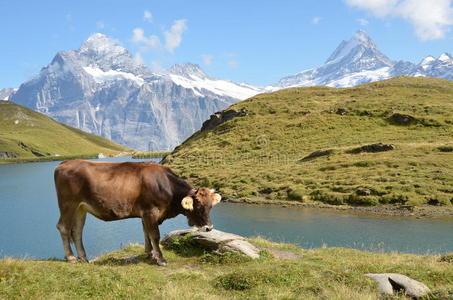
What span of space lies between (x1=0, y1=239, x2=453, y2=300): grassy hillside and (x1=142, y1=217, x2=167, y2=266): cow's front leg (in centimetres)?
34

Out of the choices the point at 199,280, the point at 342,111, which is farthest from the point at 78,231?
the point at 342,111

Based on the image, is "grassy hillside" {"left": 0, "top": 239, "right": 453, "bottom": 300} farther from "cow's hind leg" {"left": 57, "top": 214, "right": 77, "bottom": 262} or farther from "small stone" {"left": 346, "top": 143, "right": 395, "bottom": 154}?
"small stone" {"left": 346, "top": 143, "right": 395, "bottom": 154}

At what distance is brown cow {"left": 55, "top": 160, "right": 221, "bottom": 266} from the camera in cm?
1454

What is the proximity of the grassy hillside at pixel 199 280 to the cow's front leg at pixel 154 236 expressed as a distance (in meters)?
0.34

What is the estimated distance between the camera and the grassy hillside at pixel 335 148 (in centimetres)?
5553

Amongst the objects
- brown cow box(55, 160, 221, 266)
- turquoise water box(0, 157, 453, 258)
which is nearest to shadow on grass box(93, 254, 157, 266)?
Result: brown cow box(55, 160, 221, 266)

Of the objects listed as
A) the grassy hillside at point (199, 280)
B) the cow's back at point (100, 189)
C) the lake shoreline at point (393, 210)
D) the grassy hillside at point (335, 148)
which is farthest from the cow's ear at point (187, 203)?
the grassy hillside at point (335, 148)

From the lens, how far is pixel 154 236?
15.4 metres

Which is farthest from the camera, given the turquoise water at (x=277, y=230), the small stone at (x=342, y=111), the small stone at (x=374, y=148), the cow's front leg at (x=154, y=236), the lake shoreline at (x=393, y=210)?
the small stone at (x=342, y=111)

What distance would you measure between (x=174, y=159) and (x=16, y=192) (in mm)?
38203

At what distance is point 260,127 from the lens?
109312mm

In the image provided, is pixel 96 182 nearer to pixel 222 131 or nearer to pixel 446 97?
pixel 222 131

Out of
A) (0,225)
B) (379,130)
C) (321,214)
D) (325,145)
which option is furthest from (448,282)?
(379,130)

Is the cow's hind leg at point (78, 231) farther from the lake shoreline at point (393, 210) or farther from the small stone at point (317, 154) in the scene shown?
the small stone at point (317, 154)
